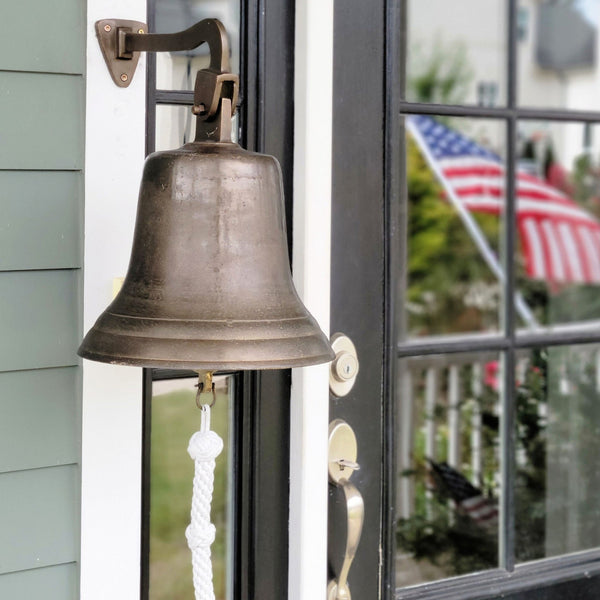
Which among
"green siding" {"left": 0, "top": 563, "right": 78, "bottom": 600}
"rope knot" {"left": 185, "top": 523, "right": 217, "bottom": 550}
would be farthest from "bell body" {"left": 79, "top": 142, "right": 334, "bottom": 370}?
"green siding" {"left": 0, "top": 563, "right": 78, "bottom": 600}

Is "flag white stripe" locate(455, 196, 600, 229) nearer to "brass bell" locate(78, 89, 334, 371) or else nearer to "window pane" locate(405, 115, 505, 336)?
"window pane" locate(405, 115, 505, 336)

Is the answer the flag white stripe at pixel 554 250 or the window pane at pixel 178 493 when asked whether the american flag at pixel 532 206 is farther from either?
the window pane at pixel 178 493

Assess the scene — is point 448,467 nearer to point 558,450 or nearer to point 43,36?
point 558,450

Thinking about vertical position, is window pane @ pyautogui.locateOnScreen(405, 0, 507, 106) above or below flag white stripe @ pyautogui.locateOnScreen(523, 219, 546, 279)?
above

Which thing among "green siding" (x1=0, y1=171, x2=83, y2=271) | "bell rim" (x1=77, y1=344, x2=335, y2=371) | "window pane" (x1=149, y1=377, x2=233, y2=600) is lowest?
"window pane" (x1=149, y1=377, x2=233, y2=600)

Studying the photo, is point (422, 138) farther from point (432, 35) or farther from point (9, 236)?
point (9, 236)

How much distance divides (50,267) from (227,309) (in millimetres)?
302

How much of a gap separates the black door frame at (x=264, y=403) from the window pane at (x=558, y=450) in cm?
70

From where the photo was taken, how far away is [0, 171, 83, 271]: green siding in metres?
1.19

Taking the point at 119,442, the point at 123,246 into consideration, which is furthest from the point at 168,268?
the point at 119,442

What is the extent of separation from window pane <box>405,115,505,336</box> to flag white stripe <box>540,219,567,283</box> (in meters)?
0.20

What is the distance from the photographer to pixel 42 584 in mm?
1243

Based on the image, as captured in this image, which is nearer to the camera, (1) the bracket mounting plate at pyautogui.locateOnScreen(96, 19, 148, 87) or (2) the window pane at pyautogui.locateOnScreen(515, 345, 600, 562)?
(1) the bracket mounting plate at pyautogui.locateOnScreen(96, 19, 148, 87)

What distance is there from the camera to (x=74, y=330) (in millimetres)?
1226
